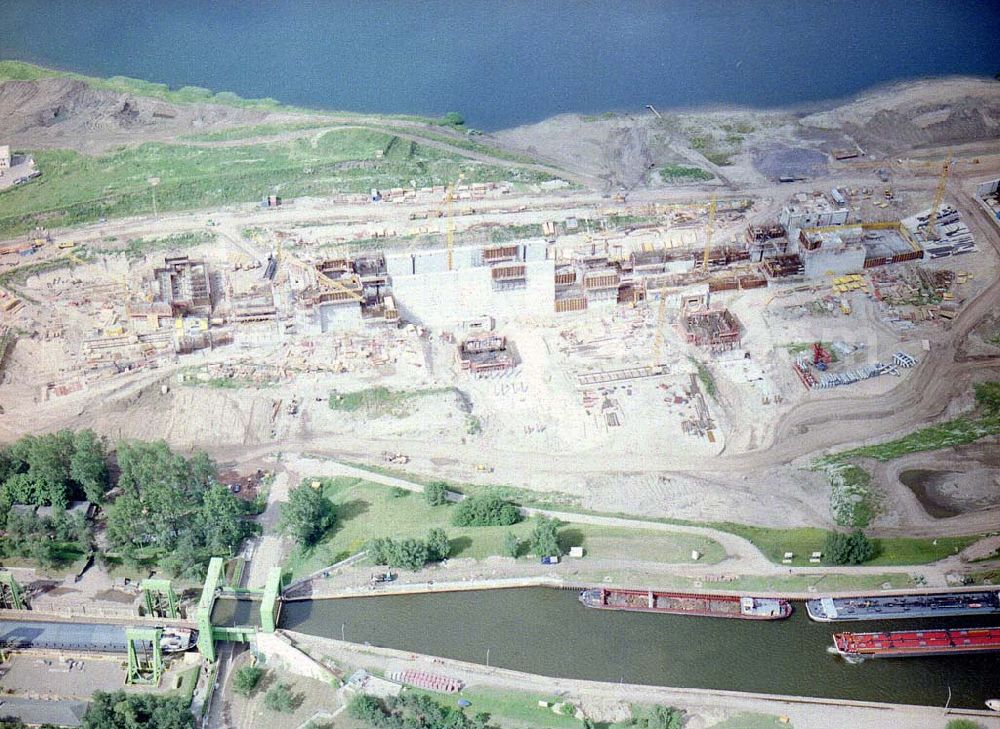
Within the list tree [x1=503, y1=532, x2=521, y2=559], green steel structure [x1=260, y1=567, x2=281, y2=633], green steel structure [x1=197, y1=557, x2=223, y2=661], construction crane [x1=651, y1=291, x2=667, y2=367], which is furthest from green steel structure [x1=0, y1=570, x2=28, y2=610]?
construction crane [x1=651, y1=291, x2=667, y2=367]

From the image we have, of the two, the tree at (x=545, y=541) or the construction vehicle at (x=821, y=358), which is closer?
the tree at (x=545, y=541)

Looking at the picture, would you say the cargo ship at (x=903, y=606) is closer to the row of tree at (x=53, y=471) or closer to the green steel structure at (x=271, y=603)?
the green steel structure at (x=271, y=603)

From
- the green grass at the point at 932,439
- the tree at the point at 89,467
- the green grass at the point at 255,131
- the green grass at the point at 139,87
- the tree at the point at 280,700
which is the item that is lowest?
the tree at the point at 280,700

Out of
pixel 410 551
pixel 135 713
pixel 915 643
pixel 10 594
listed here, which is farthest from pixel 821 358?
pixel 10 594

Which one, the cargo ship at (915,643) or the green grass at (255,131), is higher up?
the green grass at (255,131)

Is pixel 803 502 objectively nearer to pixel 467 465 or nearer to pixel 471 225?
pixel 467 465

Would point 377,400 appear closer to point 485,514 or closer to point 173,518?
point 485,514

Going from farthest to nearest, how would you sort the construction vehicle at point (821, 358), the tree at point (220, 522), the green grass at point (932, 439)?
the construction vehicle at point (821, 358)
the green grass at point (932, 439)
the tree at point (220, 522)

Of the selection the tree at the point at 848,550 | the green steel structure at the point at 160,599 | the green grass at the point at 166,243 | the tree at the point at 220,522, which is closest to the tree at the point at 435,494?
the tree at the point at 220,522
